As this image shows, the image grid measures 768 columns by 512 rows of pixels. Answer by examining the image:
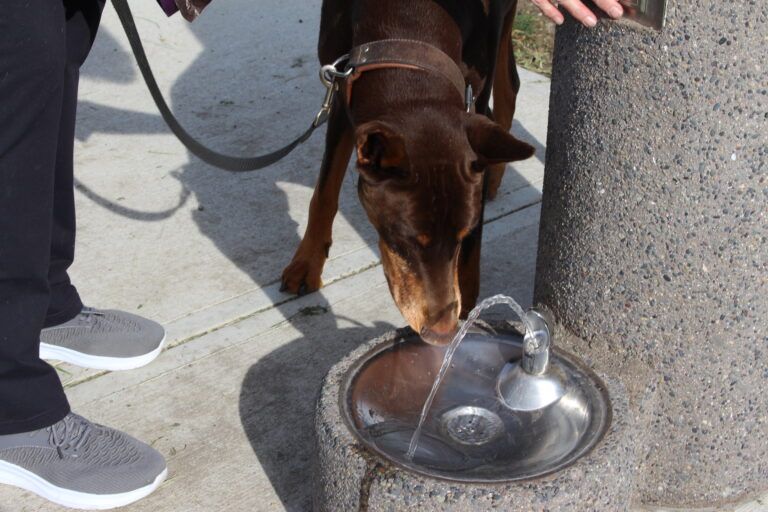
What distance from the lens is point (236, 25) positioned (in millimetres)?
6785

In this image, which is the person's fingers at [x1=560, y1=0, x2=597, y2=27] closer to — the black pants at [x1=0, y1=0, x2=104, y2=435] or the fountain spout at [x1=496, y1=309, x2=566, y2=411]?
the fountain spout at [x1=496, y1=309, x2=566, y2=411]

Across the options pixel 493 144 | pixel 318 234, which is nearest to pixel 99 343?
pixel 318 234

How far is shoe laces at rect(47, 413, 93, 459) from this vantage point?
3.10 metres

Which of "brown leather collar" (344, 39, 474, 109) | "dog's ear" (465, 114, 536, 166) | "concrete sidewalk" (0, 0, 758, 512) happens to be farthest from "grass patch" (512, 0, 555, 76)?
"dog's ear" (465, 114, 536, 166)

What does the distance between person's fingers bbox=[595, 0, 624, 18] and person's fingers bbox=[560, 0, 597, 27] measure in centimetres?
5

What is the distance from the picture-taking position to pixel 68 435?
10.2 ft

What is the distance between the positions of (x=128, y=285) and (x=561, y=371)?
2059 millimetres

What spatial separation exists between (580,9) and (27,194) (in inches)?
60.6

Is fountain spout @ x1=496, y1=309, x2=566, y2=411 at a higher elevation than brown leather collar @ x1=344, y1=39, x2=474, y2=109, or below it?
below

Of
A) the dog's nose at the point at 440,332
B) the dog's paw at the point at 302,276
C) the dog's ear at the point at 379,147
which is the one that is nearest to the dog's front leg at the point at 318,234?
the dog's paw at the point at 302,276

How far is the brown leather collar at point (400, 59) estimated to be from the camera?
124 inches

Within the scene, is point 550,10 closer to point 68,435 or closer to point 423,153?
point 423,153

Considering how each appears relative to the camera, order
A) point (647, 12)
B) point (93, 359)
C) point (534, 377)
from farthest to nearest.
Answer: point (93, 359)
point (534, 377)
point (647, 12)

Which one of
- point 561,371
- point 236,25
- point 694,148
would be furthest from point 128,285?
point 236,25
